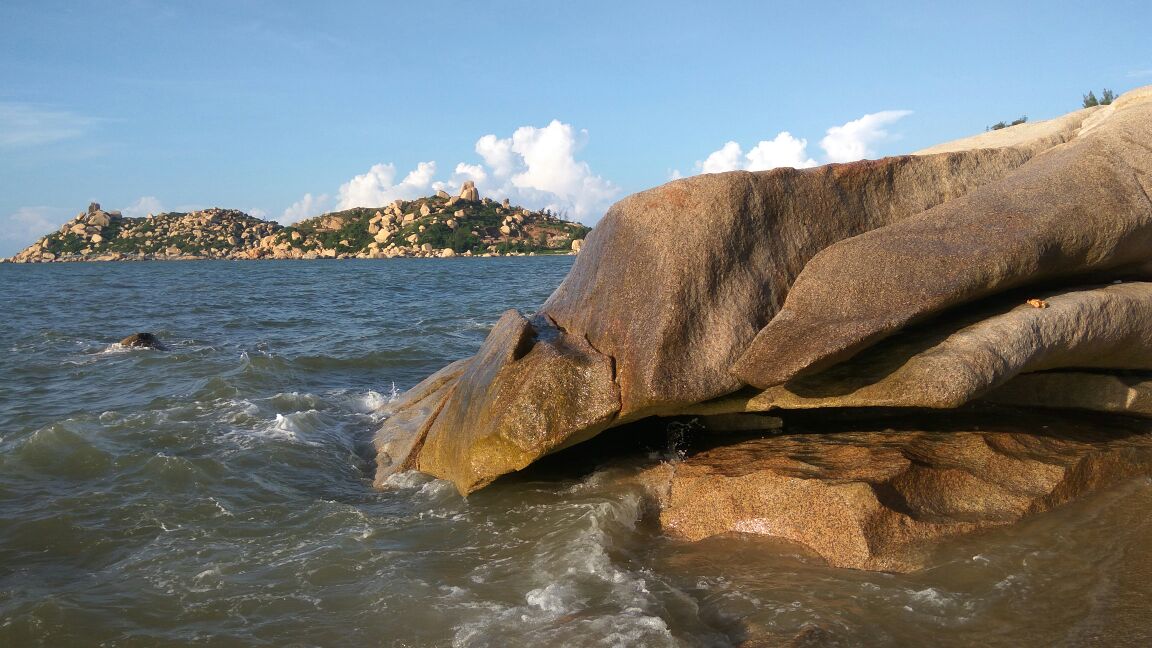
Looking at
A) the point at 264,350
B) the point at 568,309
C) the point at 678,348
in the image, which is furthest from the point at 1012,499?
the point at 264,350

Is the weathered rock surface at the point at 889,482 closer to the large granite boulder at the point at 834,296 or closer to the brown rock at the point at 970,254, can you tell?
the large granite boulder at the point at 834,296

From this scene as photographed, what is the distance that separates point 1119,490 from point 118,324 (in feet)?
85.1

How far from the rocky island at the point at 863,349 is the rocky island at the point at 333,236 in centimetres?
12819

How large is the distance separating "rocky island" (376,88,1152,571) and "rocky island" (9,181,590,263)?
128187 mm

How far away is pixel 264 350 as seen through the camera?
18141 millimetres

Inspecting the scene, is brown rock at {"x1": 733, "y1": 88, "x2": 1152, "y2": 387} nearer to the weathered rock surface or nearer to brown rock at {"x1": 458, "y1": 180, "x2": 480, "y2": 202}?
the weathered rock surface

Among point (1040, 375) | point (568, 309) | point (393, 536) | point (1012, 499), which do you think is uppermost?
point (568, 309)

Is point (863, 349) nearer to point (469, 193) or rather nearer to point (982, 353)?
point (982, 353)

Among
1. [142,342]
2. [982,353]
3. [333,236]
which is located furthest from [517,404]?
[333,236]

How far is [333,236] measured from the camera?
150375 millimetres

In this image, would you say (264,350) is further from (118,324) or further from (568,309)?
(568,309)

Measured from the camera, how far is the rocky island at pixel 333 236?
465 ft

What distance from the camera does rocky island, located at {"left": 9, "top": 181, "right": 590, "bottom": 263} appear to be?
14188 cm

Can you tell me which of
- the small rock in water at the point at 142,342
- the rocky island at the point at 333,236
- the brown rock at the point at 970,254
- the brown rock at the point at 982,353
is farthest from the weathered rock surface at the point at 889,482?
the rocky island at the point at 333,236
